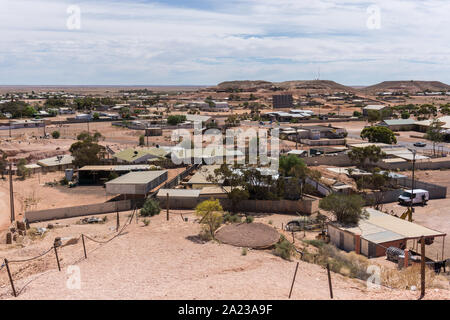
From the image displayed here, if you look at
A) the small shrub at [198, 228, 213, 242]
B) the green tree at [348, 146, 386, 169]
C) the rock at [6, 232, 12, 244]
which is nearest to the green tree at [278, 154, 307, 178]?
the green tree at [348, 146, 386, 169]

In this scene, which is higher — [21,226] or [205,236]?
[205,236]

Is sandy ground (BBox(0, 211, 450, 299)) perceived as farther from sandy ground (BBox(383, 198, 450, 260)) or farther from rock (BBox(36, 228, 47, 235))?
sandy ground (BBox(383, 198, 450, 260))

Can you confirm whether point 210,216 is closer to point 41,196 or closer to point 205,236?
point 205,236

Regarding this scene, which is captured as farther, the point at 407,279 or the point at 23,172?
the point at 23,172

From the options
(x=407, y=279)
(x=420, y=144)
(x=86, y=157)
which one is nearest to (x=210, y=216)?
(x=407, y=279)

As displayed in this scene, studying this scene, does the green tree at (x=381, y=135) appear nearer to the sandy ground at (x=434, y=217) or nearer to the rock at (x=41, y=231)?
the sandy ground at (x=434, y=217)

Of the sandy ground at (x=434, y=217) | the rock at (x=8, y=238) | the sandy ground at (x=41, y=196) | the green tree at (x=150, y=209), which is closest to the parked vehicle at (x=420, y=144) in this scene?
the sandy ground at (x=434, y=217)

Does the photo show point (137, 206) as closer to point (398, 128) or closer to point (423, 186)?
point (423, 186)
